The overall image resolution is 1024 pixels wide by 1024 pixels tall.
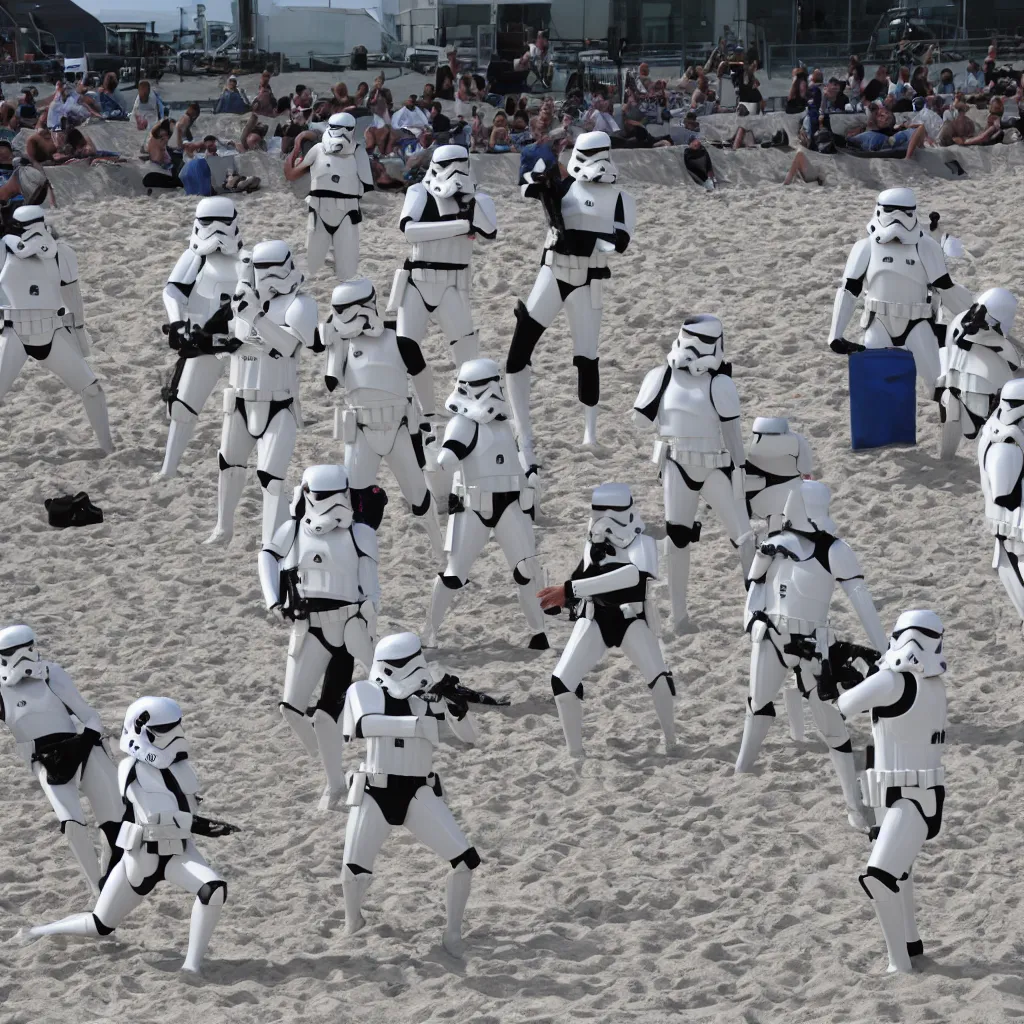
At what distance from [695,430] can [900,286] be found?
10.3 ft

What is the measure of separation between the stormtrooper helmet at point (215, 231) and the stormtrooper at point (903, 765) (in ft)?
23.2

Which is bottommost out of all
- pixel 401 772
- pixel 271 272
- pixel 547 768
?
pixel 547 768

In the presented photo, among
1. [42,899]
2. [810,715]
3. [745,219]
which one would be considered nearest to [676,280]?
[745,219]

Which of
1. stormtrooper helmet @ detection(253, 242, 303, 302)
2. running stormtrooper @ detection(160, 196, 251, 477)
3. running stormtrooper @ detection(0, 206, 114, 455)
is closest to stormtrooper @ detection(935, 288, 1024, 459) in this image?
stormtrooper helmet @ detection(253, 242, 303, 302)

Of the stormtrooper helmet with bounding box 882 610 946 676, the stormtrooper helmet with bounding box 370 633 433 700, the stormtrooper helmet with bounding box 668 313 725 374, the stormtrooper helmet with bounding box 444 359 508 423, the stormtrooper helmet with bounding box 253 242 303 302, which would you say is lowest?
the stormtrooper helmet with bounding box 370 633 433 700

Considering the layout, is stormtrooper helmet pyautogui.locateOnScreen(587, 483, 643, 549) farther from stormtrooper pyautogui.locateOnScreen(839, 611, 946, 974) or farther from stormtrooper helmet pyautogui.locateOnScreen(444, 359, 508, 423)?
stormtrooper pyautogui.locateOnScreen(839, 611, 946, 974)

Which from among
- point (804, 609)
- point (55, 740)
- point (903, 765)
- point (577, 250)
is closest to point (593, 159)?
point (577, 250)

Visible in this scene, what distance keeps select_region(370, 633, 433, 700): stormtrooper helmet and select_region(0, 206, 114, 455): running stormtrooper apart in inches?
253

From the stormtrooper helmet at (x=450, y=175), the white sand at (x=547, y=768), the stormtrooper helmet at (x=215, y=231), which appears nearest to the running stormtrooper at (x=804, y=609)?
the white sand at (x=547, y=768)

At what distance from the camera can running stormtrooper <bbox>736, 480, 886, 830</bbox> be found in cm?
1032

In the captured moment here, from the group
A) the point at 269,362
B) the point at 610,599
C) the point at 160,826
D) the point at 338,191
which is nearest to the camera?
the point at 160,826

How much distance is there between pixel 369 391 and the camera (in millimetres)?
12781

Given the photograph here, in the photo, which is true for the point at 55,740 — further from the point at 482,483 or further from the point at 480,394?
the point at 480,394

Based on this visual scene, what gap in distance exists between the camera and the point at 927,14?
2842cm
